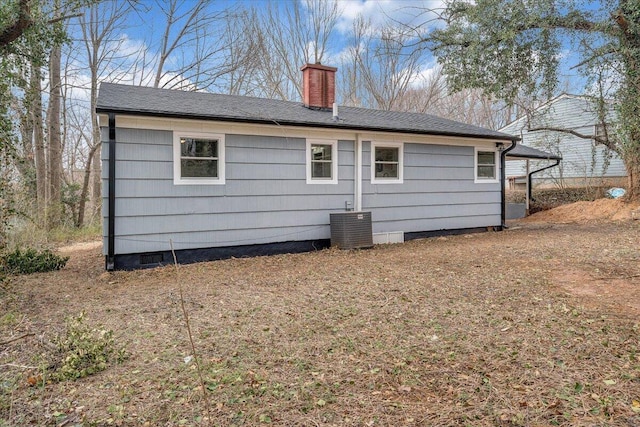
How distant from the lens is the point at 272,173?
23.6 ft

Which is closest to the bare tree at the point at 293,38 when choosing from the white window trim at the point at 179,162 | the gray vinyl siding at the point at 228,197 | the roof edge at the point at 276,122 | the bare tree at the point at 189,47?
the bare tree at the point at 189,47

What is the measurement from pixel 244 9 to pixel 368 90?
6954mm

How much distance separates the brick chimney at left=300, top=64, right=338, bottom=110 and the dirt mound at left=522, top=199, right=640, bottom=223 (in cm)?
833

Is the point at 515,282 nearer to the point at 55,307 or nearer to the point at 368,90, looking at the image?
the point at 55,307

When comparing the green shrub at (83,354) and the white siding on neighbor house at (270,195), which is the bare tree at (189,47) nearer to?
the white siding on neighbor house at (270,195)

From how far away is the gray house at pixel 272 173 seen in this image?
19.8 feet

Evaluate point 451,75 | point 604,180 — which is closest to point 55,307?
point 451,75

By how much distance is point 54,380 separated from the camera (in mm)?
2590

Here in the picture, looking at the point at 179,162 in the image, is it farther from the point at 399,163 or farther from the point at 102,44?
the point at 102,44

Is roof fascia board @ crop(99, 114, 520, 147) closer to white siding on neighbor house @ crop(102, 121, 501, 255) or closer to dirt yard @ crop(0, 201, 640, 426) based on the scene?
white siding on neighbor house @ crop(102, 121, 501, 255)

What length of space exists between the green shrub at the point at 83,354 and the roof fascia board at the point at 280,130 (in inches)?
149

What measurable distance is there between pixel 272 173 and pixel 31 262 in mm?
4070

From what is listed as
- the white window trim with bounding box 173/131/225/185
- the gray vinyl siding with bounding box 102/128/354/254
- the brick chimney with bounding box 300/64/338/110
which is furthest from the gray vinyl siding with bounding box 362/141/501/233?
the white window trim with bounding box 173/131/225/185

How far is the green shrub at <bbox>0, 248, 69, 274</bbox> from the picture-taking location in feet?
19.5
